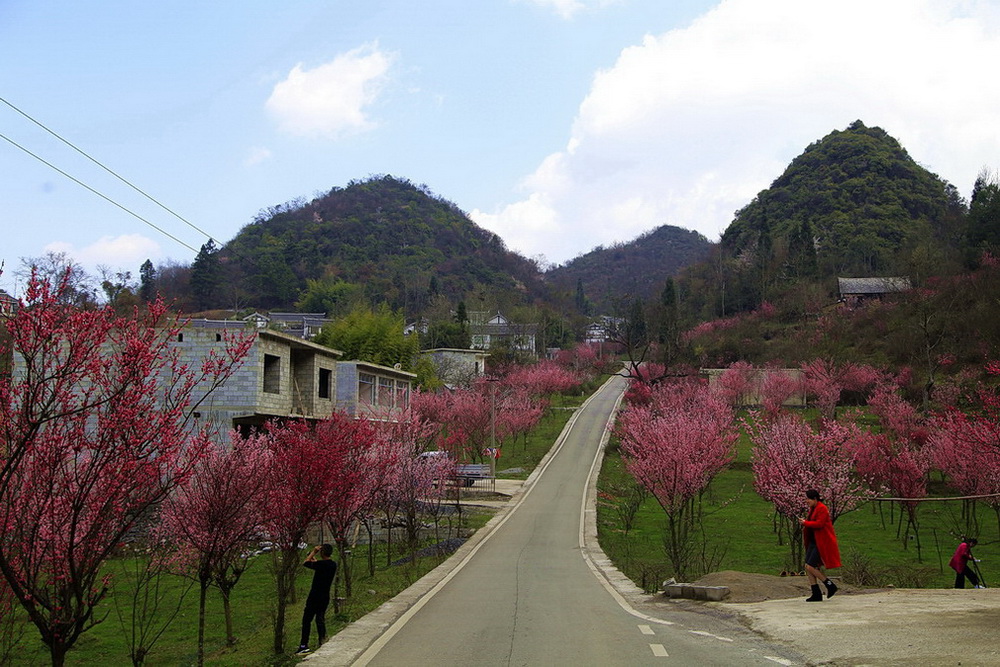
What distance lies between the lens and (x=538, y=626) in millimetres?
11680

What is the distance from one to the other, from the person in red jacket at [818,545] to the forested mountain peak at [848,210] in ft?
273

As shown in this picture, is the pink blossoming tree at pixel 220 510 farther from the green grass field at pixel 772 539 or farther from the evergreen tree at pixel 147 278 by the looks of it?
the evergreen tree at pixel 147 278

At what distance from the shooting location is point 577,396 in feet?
297

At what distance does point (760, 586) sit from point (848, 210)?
112282mm

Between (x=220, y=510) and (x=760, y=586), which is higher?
(x=220, y=510)

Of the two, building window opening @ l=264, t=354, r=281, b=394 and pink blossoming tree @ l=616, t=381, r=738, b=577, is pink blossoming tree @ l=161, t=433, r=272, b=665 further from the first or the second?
building window opening @ l=264, t=354, r=281, b=394

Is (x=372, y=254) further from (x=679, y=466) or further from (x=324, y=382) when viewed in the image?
(x=679, y=466)

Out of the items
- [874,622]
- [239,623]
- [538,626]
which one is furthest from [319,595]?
[239,623]

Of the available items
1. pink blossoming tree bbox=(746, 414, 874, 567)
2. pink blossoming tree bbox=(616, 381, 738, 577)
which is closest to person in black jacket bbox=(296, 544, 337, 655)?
pink blossoming tree bbox=(616, 381, 738, 577)

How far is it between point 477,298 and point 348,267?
2542 cm

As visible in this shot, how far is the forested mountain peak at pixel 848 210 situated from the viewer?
330ft

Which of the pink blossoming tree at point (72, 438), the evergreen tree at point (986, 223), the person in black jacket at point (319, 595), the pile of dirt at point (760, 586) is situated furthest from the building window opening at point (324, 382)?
the evergreen tree at point (986, 223)

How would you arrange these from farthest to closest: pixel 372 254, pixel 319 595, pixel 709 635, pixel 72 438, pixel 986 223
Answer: pixel 372 254 → pixel 986 223 → pixel 319 595 → pixel 709 635 → pixel 72 438

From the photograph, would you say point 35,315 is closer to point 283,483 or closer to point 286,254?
point 283,483
